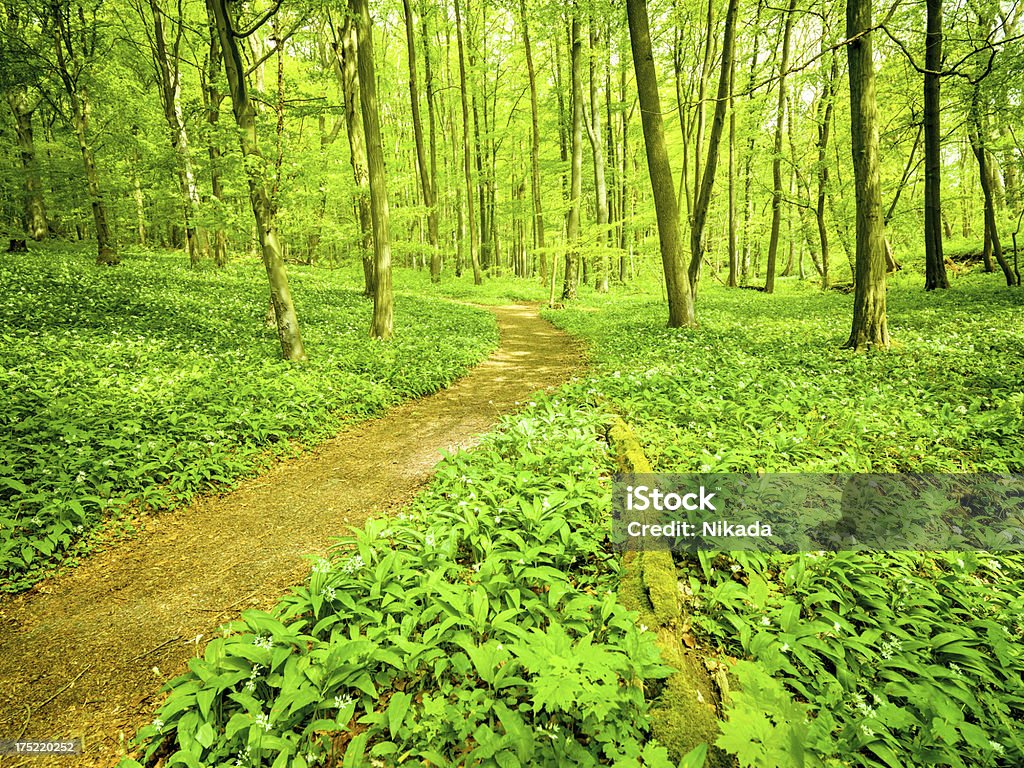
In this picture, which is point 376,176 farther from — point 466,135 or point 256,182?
point 466,135

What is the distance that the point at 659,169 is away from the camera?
10523mm

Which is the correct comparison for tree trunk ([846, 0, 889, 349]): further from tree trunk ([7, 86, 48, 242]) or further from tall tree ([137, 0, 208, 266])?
tree trunk ([7, 86, 48, 242])

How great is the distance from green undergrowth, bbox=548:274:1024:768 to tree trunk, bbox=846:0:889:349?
68 centimetres

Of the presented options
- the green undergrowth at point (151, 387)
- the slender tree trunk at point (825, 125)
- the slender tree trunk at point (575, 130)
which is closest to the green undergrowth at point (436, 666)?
the green undergrowth at point (151, 387)

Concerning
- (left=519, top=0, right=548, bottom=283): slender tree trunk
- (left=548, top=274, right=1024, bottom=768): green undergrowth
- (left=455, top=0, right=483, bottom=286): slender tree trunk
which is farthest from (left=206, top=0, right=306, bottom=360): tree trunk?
(left=455, top=0, right=483, bottom=286): slender tree trunk

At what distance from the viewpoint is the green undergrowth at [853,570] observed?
6.76ft

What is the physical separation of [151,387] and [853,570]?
27.0ft

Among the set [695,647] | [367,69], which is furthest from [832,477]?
[367,69]

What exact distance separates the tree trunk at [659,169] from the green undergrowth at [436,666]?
8928 mm

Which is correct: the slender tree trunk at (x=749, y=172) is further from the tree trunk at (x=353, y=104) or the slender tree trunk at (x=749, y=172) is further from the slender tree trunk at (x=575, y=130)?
the tree trunk at (x=353, y=104)

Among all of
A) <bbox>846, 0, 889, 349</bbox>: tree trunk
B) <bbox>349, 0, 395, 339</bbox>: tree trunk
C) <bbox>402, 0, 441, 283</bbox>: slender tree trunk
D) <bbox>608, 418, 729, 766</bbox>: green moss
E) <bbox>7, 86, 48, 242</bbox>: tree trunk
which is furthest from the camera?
<bbox>402, 0, 441, 283</bbox>: slender tree trunk

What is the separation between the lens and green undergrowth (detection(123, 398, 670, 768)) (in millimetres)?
2094

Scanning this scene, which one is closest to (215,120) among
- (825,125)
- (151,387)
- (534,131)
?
(534,131)

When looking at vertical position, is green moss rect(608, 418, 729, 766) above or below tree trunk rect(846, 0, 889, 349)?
below
